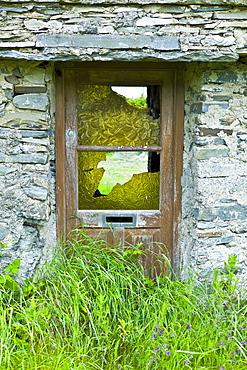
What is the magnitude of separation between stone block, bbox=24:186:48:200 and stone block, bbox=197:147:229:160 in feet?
4.04

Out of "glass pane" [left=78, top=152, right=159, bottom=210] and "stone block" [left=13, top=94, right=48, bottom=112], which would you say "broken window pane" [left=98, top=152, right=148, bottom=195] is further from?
"stone block" [left=13, top=94, right=48, bottom=112]

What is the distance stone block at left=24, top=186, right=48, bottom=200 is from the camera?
9.62 ft

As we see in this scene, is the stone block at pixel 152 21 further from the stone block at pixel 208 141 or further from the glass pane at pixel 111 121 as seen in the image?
the stone block at pixel 208 141

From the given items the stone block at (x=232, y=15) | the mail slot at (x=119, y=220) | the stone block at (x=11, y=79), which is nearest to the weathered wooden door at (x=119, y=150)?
the mail slot at (x=119, y=220)

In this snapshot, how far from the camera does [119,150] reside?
126 inches

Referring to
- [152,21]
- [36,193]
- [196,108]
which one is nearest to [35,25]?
Answer: [152,21]

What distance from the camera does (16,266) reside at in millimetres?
2803

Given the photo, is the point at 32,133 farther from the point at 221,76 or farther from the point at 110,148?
the point at 221,76

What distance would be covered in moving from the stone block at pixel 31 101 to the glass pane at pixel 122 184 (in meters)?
0.70

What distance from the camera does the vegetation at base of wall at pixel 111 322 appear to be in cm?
236

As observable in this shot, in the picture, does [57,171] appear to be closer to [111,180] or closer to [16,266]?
[111,180]

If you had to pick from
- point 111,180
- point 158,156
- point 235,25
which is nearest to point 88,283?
point 111,180

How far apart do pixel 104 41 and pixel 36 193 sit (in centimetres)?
123

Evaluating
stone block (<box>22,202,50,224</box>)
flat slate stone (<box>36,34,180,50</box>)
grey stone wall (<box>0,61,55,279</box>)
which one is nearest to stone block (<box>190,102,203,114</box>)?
flat slate stone (<box>36,34,180,50</box>)
